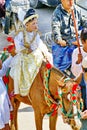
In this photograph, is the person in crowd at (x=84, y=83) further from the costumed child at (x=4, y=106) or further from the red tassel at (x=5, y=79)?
the red tassel at (x=5, y=79)

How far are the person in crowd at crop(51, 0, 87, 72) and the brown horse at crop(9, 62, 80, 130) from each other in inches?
23.5

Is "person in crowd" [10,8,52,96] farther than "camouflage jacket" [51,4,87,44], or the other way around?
"camouflage jacket" [51,4,87,44]

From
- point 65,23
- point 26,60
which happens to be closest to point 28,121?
point 26,60

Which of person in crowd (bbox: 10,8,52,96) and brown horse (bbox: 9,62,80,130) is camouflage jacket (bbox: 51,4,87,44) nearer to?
person in crowd (bbox: 10,8,52,96)

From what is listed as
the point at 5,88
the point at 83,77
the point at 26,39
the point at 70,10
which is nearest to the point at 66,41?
the point at 70,10

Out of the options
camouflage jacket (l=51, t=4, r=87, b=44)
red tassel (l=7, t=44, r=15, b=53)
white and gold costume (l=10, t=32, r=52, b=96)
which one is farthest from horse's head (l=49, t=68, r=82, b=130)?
camouflage jacket (l=51, t=4, r=87, b=44)

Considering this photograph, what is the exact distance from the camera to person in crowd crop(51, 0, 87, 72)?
465 cm

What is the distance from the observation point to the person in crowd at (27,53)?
4.22 metres

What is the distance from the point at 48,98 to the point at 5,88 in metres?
0.62

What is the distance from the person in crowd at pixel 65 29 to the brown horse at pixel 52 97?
23.5 inches

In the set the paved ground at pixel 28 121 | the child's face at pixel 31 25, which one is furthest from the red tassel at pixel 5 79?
the paved ground at pixel 28 121

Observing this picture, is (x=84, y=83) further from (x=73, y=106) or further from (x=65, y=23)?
(x=65, y=23)

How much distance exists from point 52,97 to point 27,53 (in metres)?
0.62

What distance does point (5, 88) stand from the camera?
14.4 feet
